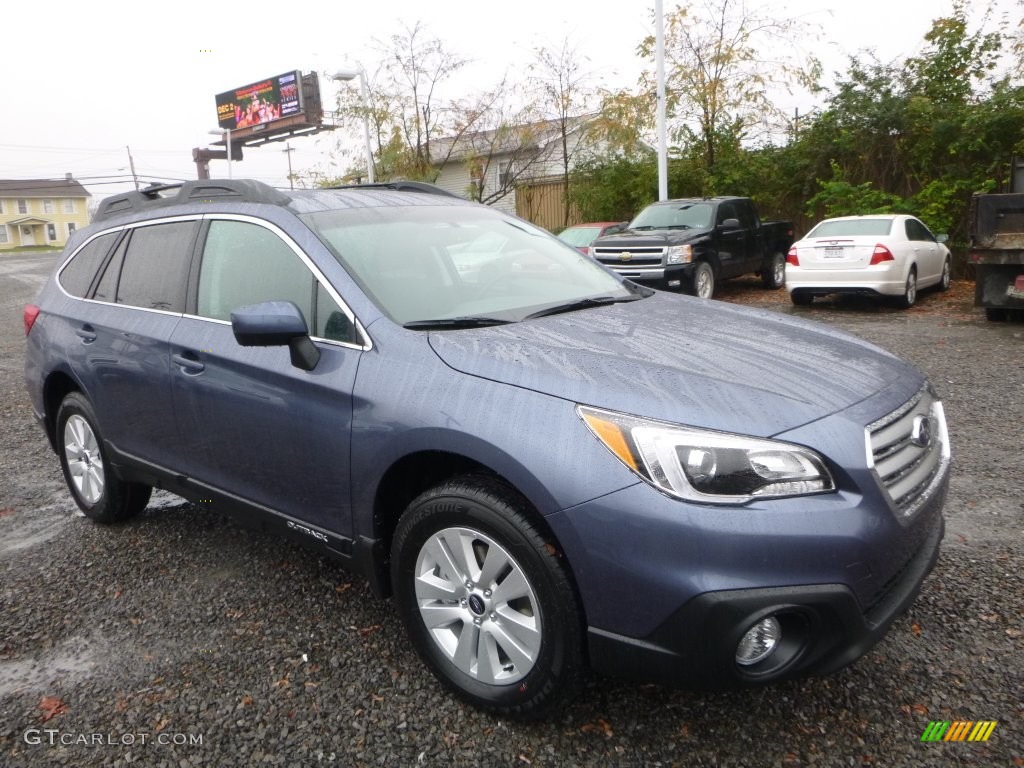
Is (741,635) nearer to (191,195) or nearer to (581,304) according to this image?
(581,304)

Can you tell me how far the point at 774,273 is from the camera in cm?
1576

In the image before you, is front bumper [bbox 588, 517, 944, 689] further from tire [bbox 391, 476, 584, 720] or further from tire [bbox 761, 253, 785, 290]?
tire [bbox 761, 253, 785, 290]

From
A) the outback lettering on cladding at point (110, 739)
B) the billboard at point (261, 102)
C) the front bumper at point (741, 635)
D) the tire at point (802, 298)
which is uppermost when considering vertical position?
the billboard at point (261, 102)

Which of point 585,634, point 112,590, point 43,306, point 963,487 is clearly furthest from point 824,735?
point 43,306

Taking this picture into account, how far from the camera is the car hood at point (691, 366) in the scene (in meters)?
2.26

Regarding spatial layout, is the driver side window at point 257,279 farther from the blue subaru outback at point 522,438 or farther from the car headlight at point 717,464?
the car headlight at point 717,464

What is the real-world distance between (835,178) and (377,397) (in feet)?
53.7

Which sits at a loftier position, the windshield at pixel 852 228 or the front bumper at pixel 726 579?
the windshield at pixel 852 228

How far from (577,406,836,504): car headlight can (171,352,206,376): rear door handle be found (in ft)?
6.52

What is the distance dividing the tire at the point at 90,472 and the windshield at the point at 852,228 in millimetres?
10686

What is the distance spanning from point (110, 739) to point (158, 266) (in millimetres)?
2169

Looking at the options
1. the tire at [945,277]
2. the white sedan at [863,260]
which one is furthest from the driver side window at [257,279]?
the tire at [945,277]

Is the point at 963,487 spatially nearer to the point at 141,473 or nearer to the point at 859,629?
the point at 859,629

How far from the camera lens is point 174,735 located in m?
2.63
